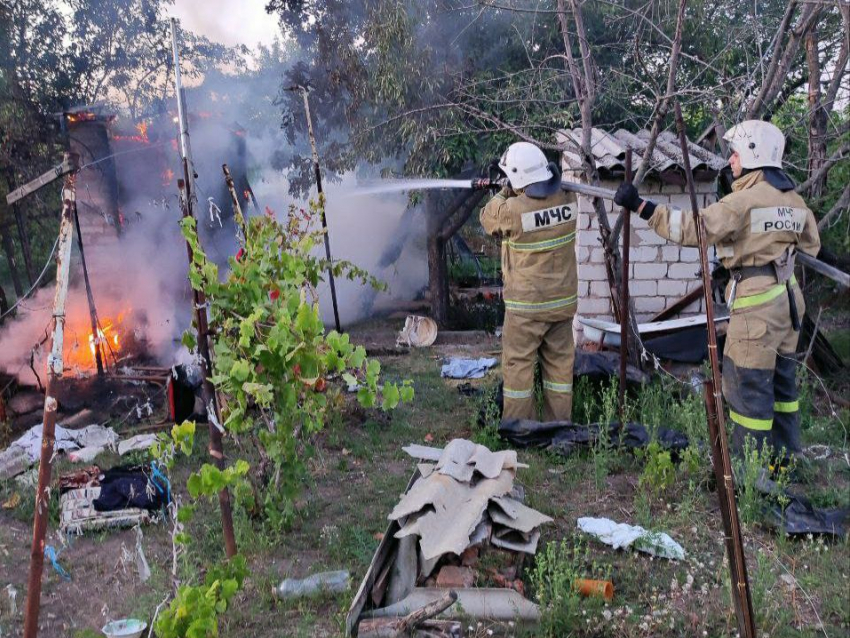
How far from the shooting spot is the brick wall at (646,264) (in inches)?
327

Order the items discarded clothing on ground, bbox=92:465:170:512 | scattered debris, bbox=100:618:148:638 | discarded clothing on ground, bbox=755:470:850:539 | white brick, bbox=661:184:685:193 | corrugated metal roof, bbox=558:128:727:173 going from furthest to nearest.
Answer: white brick, bbox=661:184:685:193, corrugated metal roof, bbox=558:128:727:173, discarded clothing on ground, bbox=92:465:170:512, discarded clothing on ground, bbox=755:470:850:539, scattered debris, bbox=100:618:148:638

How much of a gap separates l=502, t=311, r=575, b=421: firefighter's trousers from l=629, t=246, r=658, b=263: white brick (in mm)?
2782

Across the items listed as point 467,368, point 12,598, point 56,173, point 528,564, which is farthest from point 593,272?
point 12,598

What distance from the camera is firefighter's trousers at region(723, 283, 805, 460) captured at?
4.86 m

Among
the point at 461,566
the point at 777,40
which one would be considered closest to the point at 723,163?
the point at 777,40

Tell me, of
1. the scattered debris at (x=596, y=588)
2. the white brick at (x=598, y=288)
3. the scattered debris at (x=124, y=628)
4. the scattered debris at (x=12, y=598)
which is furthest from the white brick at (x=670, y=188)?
the scattered debris at (x=12, y=598)

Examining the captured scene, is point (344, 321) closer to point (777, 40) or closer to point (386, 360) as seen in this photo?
point (386, 360)

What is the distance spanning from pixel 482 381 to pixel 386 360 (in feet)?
6.04

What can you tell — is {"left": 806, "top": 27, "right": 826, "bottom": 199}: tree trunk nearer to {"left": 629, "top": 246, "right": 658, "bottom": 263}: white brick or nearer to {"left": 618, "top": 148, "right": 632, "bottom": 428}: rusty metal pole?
{"left": 618, "top": 148, "right": 632, "bottom": 428}: rusty metal pole

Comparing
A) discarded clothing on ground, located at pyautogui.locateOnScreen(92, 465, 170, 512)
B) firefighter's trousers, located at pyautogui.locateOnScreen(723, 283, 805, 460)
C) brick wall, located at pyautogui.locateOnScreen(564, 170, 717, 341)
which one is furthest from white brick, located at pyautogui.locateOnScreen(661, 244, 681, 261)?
discarded clothing on ground, located at pyautogui.locateOnScreen(92, 465, 170, 512)

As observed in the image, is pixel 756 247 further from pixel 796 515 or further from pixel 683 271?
pixel 683 271

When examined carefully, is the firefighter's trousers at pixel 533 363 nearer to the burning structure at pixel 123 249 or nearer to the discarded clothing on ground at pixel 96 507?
the discarded clothing on ground at pixel 96 507

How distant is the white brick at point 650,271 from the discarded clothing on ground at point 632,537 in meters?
4.66

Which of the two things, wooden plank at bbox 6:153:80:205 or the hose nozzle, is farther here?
the hose nozzle
